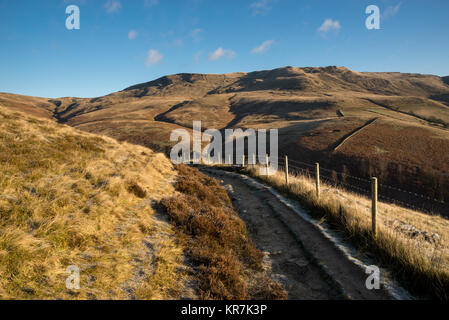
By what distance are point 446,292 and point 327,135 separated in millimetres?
31465

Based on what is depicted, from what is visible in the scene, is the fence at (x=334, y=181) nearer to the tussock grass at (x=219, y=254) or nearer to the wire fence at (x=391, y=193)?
the wire fence at (x=391, y=193)

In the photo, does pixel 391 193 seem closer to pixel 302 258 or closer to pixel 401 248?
pixel 401 248

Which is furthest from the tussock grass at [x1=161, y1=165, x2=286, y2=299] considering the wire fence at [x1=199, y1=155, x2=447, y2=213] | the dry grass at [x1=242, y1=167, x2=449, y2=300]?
the wire fence at [x1=199, y1=155, x2=447, y2=213]

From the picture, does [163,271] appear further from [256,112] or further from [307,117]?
[256,112]

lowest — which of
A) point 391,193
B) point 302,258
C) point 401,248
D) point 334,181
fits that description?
point 391,193

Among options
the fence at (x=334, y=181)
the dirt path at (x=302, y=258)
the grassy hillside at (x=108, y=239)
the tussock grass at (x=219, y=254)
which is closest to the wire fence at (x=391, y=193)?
the fence at (x=334, y=181)

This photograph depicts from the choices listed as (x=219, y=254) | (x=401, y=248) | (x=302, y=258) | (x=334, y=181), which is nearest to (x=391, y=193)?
(x=334, y=181)

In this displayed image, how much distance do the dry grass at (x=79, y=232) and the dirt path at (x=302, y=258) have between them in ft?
9.08

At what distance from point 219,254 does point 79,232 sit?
3421 mm

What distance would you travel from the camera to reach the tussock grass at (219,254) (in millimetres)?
4965

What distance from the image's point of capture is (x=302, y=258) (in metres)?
6.83

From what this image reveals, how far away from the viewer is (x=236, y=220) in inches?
359

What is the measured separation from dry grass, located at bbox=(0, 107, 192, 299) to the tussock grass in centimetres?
48
